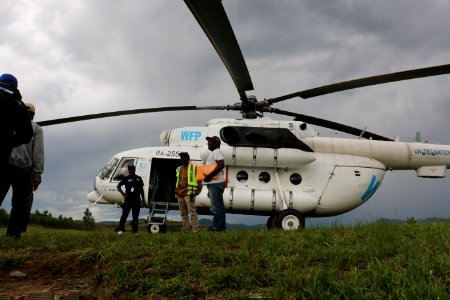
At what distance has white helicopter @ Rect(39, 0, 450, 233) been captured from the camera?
11.2m

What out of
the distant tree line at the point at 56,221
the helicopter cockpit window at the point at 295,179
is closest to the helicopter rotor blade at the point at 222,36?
the helicopter cockpit window at the point at 295,179

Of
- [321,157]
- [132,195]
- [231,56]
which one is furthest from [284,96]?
[132,195]

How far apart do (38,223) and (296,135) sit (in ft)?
44.0

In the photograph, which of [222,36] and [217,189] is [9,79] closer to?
[222,36]

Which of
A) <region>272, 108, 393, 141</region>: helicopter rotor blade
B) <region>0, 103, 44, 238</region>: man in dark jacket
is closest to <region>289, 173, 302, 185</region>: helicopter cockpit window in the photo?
<region>272, 108, 393, 141</region>: helicopter rotor blade

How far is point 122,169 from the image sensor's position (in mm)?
12266

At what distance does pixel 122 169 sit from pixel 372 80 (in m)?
7.46

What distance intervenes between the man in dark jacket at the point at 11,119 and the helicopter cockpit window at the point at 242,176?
6991 mm

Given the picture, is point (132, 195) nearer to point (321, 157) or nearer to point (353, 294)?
point (321, 157)

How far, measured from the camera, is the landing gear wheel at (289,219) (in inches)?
426

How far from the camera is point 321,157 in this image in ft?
39.0

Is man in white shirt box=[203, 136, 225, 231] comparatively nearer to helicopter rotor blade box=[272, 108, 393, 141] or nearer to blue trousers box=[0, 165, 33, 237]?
blue trousers box=[0, 165, 33, 237]

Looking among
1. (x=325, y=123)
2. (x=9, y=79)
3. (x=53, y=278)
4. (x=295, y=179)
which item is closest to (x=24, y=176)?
(x=9, y=79)

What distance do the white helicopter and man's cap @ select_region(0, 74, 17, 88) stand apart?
16.4 feet
